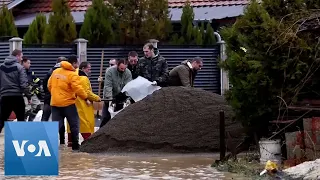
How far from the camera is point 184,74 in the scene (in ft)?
61.5

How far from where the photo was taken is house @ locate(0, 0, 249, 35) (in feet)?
104

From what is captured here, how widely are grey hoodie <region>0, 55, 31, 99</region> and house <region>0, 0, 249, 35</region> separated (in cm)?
1277

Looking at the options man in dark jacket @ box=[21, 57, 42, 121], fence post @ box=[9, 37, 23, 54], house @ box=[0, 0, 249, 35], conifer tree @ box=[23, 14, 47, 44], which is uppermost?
house @ box=[0, 0, 249, 35]

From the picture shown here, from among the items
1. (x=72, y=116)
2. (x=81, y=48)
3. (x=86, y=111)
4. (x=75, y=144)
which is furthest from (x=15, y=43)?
(x=75, y=144)

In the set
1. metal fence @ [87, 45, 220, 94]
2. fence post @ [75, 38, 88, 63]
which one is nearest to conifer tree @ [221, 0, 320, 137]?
metal fence @ [87, 45, 220, 94]

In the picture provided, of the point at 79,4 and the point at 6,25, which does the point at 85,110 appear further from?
the point at 79,4

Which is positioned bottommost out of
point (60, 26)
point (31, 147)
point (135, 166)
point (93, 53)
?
point (135, 166)

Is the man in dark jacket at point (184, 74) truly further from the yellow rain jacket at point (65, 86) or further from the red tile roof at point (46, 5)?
the red tile roof at point (46, 5)

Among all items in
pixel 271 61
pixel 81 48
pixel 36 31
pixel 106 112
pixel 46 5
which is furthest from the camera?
pixel 46 5

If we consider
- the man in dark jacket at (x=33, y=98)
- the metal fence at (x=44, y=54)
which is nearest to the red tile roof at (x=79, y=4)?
the metal fence at (x=44, y=54)

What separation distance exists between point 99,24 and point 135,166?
15.1m

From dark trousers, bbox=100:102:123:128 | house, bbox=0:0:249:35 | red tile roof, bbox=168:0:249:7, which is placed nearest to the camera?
dark trousers, bbox=100:102:123:128

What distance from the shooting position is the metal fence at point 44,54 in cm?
2820

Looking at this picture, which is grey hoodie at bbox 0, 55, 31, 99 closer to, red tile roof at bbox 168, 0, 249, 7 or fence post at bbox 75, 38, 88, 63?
fence post at bbox 75, 38, 88, 63
